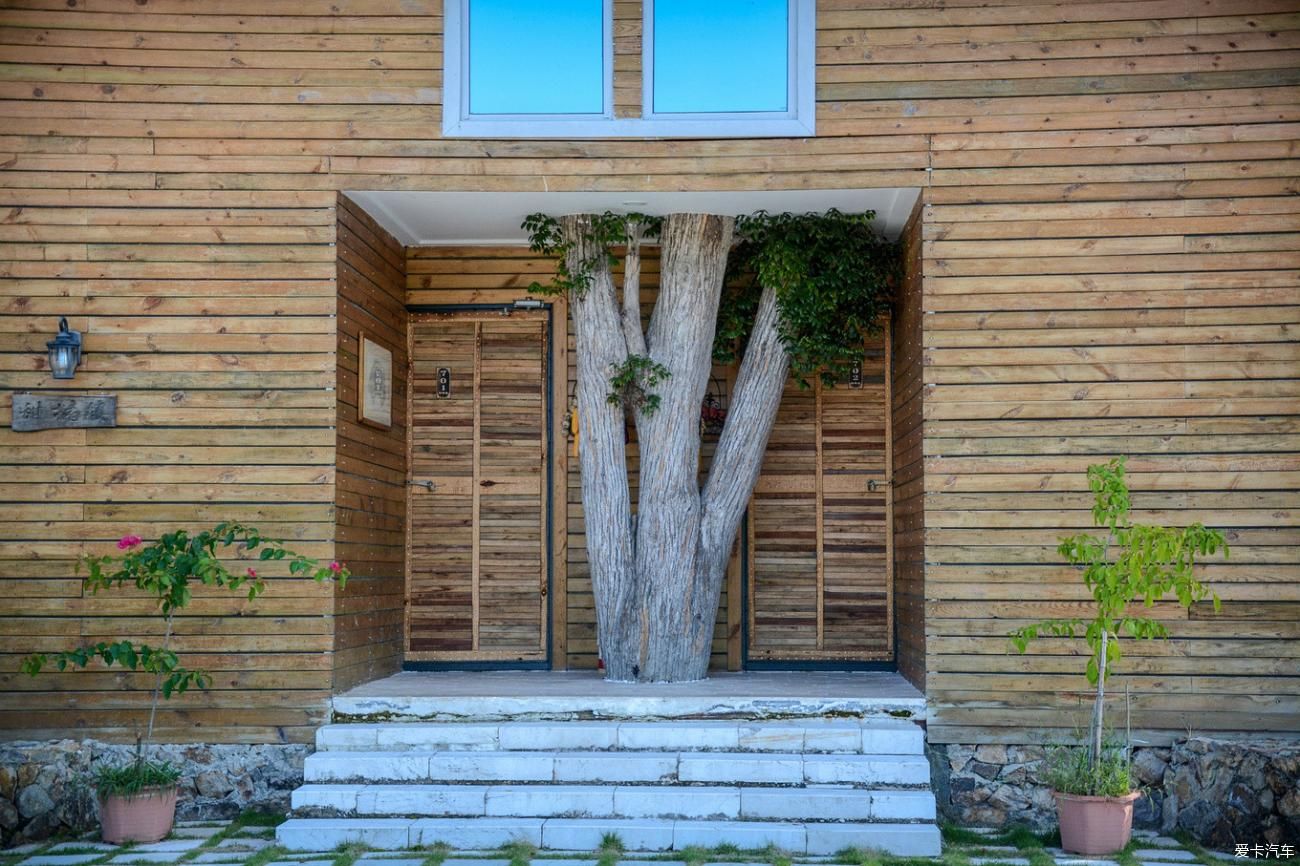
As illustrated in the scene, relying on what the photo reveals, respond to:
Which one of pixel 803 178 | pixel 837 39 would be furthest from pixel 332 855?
pixel 837 39

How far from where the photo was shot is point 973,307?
7.09 m

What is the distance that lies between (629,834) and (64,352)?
3.78 m

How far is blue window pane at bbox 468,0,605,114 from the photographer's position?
24.2ft

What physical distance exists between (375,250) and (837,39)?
292cm

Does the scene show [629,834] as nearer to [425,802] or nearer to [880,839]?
[425,802]

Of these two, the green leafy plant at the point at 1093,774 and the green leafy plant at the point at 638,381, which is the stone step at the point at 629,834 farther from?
the green leafy plant at the point at 638,381

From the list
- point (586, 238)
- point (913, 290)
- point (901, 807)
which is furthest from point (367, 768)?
point (913, 290)

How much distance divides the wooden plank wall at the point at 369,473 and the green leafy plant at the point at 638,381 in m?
1.44

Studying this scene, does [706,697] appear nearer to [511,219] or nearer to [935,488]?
[935,488]

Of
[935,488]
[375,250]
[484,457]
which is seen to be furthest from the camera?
[484,457]

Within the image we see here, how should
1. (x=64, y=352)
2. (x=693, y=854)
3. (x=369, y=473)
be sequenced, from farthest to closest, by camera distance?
(x=369, y=473), (x=64, y=352), (x=693, y=854)

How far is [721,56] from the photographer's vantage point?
741cm

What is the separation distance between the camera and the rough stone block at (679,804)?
6426mm

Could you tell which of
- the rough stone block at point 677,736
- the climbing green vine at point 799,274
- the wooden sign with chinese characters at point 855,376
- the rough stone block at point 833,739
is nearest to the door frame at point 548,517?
the climbing green vine at point 799,274
